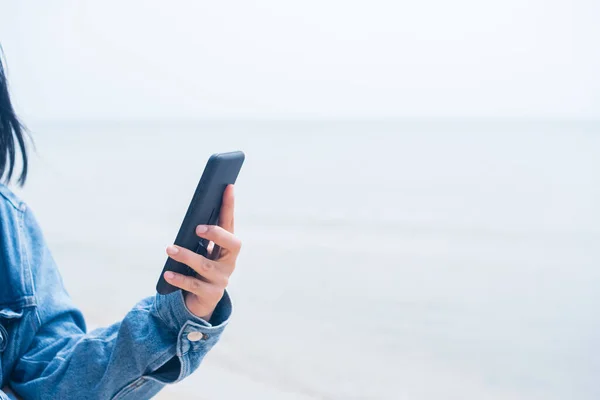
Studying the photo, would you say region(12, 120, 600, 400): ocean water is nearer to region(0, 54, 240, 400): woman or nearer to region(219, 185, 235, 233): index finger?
region(0, 54, 240, 400): woman

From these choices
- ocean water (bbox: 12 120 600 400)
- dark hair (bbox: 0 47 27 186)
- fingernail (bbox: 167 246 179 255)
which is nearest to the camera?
→ fingernail (bbox: 167 246 179 255)

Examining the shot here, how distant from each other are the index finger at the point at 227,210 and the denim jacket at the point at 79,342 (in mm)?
92

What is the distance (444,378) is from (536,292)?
3.94 ft

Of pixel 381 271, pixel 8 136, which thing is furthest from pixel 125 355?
pixel 381 271

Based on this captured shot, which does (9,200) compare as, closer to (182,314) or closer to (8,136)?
(8,136)

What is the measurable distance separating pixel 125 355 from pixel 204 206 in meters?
0.21

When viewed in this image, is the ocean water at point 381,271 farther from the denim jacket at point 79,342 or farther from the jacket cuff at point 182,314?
the jacket cuff at point 182,314

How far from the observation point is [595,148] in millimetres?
7402

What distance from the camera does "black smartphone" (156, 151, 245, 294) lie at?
0.54m

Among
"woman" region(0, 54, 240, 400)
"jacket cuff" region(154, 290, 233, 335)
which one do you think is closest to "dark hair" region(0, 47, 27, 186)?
"woman" region(0, 54, 240, 400)

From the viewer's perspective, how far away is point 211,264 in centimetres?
55

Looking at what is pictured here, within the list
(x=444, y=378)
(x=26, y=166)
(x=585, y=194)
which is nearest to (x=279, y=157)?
(x=585, y=194)

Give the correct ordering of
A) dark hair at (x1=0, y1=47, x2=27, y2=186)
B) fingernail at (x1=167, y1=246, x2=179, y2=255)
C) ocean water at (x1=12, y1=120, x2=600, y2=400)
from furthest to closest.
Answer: ocean water at (x1=12, y1=120, x2=600, y2=400)
dark hair at (x1=0, y1=47, x2=27, y2=186)
fingernail at (x1=167, y1=246, x2=179, y2=255)

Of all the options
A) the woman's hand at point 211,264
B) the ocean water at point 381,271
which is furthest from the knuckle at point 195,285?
the ocean water at point 381,271
